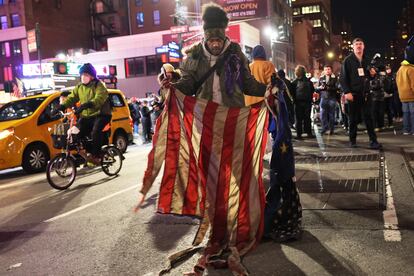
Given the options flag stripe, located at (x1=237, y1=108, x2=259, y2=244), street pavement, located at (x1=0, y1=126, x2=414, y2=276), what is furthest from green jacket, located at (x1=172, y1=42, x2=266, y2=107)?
street pavement, located at (x1=0, y1=126, x2=414, y2=276)

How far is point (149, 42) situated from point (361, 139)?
129ft

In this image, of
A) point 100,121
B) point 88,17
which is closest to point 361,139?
point 100,121

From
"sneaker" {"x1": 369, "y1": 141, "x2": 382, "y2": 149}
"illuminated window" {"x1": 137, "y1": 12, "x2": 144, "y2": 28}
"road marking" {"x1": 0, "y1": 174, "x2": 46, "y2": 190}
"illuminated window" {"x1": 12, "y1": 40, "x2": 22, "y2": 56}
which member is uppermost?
"illuminated window" {"x1": 137, "y1": 12, "x2": 144, "y2": 28}

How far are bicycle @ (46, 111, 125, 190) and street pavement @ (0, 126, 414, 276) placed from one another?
341 millimetres

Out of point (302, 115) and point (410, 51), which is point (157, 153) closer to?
point (410, 51)

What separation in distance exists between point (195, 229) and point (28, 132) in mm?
7541

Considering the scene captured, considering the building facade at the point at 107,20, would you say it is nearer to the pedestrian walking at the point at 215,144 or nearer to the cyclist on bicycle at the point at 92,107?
the cyclist on bicycle at the point at 92,107

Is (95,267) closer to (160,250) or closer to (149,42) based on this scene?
(160,250)

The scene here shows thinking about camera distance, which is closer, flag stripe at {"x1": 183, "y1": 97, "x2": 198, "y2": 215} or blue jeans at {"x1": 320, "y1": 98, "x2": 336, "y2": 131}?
flag stripe at {"x1": 183, "y1": 97, "x2": 198, "y2": 215}

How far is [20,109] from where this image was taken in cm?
1212

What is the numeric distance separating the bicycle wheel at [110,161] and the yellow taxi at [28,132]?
2.03m

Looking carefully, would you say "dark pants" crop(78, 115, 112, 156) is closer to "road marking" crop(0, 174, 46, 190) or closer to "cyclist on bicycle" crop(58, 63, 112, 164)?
"cyclist on bicycle" crop(58, 63, 112, 164)

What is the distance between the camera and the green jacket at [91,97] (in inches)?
347

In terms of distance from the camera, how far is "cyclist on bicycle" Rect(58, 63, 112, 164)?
29.0 feet
